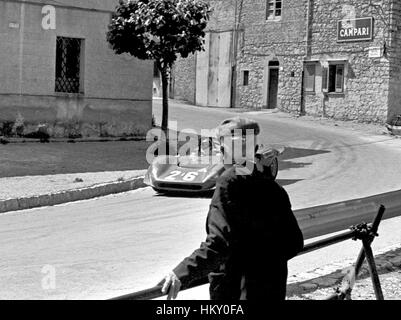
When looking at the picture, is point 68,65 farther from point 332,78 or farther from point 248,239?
point 332,78

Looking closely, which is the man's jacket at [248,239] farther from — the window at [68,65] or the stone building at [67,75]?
the window at [68,65]

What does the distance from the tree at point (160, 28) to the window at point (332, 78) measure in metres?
14.5

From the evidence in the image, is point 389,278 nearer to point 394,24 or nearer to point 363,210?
point 363,210

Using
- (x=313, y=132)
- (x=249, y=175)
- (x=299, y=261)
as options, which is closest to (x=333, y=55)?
(x=313, y=132)

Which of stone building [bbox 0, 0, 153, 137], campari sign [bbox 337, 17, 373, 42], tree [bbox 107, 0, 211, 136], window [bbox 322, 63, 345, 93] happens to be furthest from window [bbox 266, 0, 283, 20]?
tree [bbox 107, 0, 211, 136]

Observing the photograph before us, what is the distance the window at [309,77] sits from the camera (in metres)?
30.4

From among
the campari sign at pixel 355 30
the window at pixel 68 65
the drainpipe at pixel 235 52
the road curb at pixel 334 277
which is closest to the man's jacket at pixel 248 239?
the road curb at pixel 334 277

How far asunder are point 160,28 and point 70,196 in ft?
19.7

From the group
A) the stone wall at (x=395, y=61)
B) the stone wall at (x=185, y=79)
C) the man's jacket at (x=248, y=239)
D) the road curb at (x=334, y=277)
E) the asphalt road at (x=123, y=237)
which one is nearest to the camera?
the man's jacket at (x=248, y=239)

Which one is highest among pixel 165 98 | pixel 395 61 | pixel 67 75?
pixel 395 61

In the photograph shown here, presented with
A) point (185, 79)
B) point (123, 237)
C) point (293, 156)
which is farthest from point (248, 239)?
point (185, 79)

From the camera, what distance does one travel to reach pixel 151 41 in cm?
1578

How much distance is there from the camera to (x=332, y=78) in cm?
2991

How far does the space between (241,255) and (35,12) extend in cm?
1512
